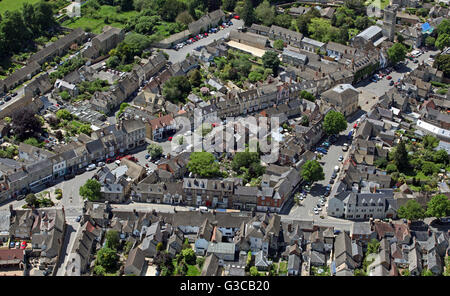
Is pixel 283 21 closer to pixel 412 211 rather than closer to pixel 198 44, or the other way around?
pixel 198 44

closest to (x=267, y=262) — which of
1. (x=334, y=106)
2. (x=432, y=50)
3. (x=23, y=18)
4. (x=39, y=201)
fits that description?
(x=39, y=201)

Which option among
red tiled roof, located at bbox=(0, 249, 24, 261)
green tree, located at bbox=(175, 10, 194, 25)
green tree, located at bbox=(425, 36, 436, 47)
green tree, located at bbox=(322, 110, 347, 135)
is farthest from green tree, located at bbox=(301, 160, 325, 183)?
green tree, located at bbox=(175, 10, 194, 25)

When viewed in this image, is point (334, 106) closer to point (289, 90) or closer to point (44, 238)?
point (289, 90)

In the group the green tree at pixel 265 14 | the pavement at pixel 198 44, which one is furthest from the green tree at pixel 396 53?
the pavement at pixel 198 44

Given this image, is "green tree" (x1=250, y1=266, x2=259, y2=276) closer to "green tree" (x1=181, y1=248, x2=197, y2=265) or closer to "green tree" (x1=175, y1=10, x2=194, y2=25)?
"green tree" (x1=181, y1=248, x2=197, y2=265)

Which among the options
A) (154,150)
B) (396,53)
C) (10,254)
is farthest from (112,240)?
(396,53)
